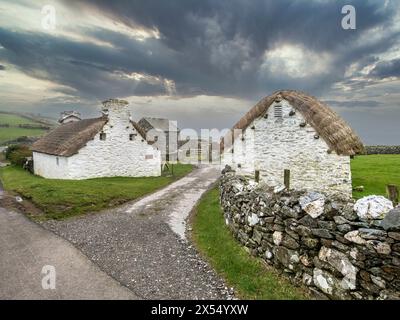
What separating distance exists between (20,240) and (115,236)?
12.1 ft

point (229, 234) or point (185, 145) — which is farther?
point (185, 145)

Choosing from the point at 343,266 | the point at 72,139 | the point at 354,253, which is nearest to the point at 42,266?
the point at 343,266

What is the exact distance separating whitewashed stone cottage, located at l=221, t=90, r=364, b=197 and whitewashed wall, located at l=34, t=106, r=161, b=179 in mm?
13088

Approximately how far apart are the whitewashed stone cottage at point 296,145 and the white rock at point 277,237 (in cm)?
758

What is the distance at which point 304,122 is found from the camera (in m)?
17.4

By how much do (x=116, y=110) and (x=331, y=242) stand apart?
25.2m

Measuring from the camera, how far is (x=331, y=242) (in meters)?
6.74

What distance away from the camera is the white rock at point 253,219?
9.48 metres

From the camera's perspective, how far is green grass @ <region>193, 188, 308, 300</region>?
750cm

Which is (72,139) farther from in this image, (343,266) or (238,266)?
(343,266)

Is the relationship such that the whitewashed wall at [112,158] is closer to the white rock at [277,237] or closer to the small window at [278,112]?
the small window at [278,112]
